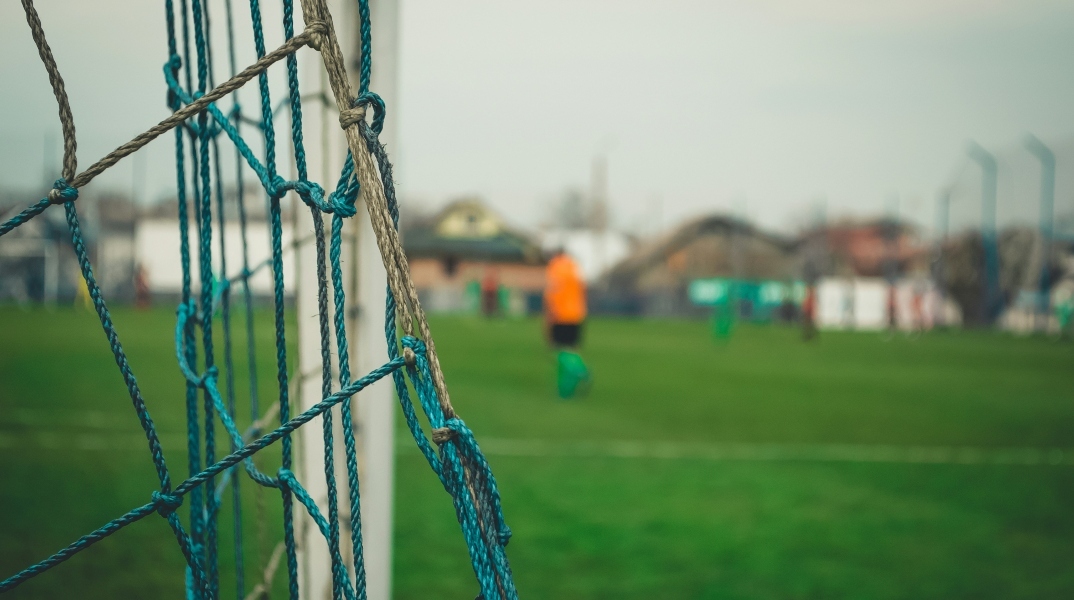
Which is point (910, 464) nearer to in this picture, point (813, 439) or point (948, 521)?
point (813, 439)

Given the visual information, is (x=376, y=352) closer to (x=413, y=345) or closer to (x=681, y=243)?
(x=413, y=345)

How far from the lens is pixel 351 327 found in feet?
5.62

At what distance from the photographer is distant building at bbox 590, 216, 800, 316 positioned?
35.2 metres

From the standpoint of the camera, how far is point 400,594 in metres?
2.71

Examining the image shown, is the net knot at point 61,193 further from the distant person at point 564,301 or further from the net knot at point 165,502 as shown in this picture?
the distant person at point 564,301

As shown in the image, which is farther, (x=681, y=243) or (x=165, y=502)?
(x=681, y=243)

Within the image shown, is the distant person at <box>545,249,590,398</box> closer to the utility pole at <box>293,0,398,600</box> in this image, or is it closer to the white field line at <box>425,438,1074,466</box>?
the white field line at <box>425,438,1074,466</box>

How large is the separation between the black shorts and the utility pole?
8.38 metres

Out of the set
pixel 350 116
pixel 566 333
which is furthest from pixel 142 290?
pixel 350 116

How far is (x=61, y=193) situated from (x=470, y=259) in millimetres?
43144

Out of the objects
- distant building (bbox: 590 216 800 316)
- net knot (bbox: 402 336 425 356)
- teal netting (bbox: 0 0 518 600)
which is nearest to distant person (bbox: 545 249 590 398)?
teal netting (bbox: 0 0 518 600)

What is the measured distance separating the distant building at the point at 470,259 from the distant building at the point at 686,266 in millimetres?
4020

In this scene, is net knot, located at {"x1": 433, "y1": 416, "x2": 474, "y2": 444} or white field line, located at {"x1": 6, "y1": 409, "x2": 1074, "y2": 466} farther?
white field line, located at {"x1": 6, "y1": 409, "x2": 1074, "y2": 466}

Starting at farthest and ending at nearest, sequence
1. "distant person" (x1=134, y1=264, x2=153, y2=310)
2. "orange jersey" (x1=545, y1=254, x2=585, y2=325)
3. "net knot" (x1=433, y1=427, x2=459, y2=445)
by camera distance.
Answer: "distant person" (x1=134, y1=264, x2=153, y2=310), "orange jersey" (x1=545, y1=254, x2=585, y2=325), "net knot" (x1=433, y1=427, x2=459, y2=445)
